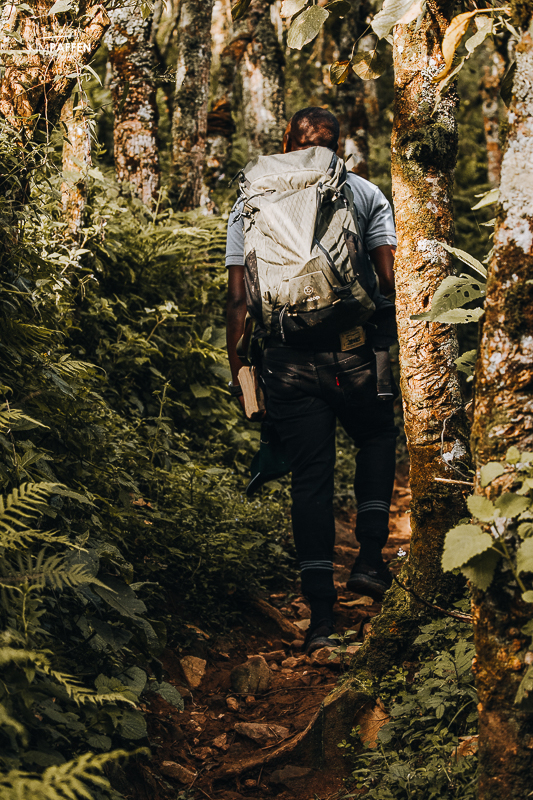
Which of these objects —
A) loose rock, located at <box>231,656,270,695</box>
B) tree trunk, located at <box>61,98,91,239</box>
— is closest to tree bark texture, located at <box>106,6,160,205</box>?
tree trunk, located at <box>61,98,91,239</box>

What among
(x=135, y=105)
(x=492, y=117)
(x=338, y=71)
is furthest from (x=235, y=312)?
(x=492, y=117)

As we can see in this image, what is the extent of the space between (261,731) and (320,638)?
65cm

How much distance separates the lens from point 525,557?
60.1 inches

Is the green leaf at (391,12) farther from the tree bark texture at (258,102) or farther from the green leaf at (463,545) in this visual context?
the tree bark texture at (258,102)

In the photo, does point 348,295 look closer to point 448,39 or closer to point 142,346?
point 448,39

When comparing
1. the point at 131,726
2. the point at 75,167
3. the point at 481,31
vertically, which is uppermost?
the point at 481,31

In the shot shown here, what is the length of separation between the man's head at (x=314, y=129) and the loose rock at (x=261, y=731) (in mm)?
2879

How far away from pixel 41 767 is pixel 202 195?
6.43 meters

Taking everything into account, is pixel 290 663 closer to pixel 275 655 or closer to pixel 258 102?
pixel 275 655

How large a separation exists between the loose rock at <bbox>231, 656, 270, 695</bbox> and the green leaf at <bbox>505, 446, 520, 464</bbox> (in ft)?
7.05

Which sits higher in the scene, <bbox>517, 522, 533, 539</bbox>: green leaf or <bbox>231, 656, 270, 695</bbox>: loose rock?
<bbox>517, 522, 533, 539</bbox>: green leaf

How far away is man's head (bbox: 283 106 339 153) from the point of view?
11.6 feet

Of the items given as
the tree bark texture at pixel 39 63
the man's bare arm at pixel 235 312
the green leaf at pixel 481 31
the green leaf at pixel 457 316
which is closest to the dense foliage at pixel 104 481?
the tree bark texture at pixel 39 63

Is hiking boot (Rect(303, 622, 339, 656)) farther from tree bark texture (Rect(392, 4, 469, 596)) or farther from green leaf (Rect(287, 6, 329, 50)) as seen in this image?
green leaf (Rect(287, 6, 329, 50))
